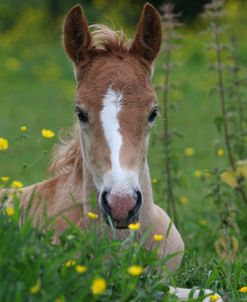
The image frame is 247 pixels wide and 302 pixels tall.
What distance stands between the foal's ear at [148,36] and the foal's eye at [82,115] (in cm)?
53

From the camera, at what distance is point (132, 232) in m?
3.95

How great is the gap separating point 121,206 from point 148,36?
136 centimetres

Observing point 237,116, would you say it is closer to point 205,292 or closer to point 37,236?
point 205,292

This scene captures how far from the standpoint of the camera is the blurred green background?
930cm

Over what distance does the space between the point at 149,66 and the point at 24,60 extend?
1321 cm

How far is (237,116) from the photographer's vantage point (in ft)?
24.0

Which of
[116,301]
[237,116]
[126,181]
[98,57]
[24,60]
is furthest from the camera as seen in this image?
[24,60]

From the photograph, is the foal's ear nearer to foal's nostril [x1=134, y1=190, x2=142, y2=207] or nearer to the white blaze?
the white blaze

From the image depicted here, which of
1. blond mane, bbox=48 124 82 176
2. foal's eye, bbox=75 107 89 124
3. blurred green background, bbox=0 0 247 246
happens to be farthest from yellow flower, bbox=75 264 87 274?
blurred green background, bbox=0 0 247 246

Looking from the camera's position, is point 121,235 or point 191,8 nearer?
point 121,235

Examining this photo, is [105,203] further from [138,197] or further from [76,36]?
[76,36]

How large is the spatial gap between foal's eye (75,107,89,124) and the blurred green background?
2.10 m

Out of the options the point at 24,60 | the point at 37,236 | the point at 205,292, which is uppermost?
the point at 24,60

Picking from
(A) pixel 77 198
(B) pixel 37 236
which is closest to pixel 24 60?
(A) pixel 77 198
